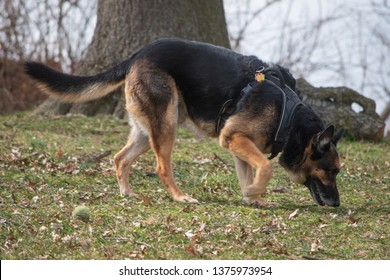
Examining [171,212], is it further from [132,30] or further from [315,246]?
[132,30]

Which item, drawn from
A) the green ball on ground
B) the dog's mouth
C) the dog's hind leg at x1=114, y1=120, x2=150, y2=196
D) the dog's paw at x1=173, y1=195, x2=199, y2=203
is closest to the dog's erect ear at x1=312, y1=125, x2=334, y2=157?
the dog's mouth

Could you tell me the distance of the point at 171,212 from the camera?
6.34 metres

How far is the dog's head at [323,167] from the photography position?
22.3ft

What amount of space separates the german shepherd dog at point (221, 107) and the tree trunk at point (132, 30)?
429cm

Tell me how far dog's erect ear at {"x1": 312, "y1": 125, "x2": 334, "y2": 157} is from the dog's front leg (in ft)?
1.66

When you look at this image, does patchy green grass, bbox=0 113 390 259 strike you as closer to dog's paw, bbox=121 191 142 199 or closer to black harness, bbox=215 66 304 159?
dog's paw, bbox=121 191 142 199

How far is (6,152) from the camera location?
870 centimetres

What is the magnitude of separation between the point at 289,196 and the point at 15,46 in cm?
966

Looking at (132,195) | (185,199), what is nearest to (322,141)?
(185,199)

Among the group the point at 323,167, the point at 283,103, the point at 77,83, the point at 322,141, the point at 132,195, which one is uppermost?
the point at 283,103

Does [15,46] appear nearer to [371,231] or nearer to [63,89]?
[63,89]

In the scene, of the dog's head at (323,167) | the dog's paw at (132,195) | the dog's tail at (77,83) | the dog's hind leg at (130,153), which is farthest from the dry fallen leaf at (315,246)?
the dog's tail at (77,83)

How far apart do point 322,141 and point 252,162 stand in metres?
0.70

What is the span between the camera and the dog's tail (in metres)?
7.09
